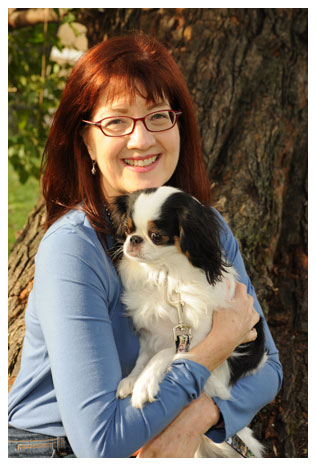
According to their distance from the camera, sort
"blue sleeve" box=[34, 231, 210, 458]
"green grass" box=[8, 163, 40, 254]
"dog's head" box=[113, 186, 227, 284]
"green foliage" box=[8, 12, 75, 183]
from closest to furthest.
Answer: "blue sleeve" box=[34, 231, 210, 458]
"dog's head" box=[113, 186, 227, 284]
"green foliage" box=[8, 12, 75, 183]
"green grass" box=[8, 163, 40, 254]

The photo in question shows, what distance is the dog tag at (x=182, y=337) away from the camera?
192 centimetres

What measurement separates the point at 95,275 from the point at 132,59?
91 cm

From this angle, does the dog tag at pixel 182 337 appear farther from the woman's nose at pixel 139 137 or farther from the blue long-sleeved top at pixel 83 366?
the woman's nose at pixel 139 137

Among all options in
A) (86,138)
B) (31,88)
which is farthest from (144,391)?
(31,88)

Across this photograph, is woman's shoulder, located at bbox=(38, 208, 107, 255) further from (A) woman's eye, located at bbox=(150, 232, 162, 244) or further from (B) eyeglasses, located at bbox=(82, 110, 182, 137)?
(B) eyeglasses, located at bbox=(82, 110, 182, 137)

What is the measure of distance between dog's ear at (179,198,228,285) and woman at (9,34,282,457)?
189 mm

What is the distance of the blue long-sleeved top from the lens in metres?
1.58

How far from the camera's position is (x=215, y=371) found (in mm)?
2059

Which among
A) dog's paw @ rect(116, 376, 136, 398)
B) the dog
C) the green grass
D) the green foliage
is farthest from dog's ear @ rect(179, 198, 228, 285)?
the green grass

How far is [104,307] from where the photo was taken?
1.73m

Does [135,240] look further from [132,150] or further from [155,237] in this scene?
[132,150]

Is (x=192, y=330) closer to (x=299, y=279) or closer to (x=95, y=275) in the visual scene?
(x=95, y=275)

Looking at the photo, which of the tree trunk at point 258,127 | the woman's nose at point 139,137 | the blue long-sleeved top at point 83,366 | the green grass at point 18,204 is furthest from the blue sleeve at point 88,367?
the green grass at point 18,204
